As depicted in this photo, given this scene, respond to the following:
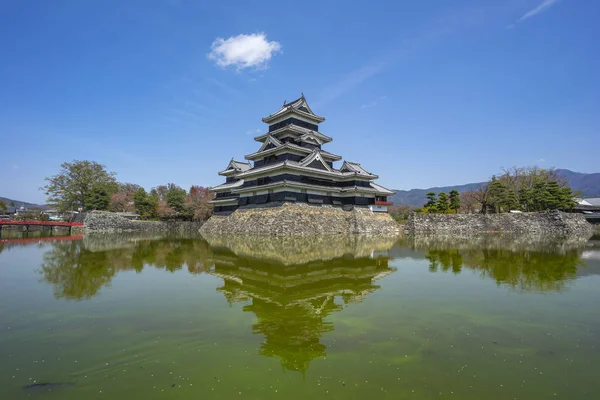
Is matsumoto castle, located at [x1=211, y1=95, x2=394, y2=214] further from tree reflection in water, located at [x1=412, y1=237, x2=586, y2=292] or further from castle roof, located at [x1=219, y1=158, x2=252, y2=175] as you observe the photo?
tree reflection in water, located at [x1=412, y1=237, x2=586, y2=292]

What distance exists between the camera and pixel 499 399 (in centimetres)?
310

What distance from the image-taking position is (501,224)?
1283 inches

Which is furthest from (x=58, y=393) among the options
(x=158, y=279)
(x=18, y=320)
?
(x=158, y=279)

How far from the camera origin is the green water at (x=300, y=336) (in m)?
3.36

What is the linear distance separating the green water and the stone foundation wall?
52.9 feet

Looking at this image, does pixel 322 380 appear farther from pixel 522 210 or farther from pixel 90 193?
pixel 90 193

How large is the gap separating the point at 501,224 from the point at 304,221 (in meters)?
21.8

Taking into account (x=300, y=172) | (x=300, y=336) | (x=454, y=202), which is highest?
(x=300, y=172)

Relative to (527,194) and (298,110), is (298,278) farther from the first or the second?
(527,194)

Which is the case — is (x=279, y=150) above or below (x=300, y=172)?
above

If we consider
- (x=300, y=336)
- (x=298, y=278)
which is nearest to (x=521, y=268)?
(x=298, y=278)

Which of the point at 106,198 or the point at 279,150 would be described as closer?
the point at 279,150

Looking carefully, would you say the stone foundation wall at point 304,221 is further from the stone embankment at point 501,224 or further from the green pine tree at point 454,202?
the green pine tree at point 454,202

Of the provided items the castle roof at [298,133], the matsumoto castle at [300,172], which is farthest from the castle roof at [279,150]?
the castle roof at [298,133]
